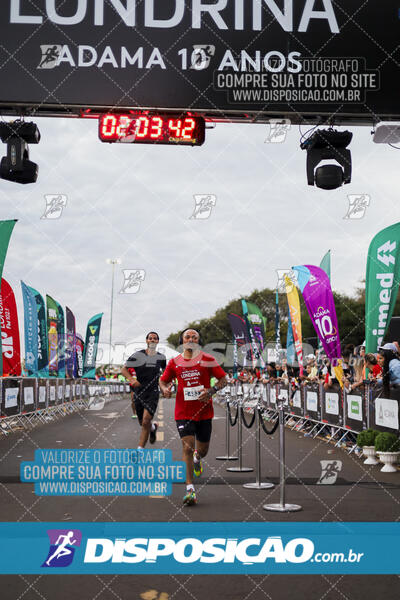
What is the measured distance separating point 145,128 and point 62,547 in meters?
5.10

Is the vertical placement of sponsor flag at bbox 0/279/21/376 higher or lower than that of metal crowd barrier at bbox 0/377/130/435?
higher

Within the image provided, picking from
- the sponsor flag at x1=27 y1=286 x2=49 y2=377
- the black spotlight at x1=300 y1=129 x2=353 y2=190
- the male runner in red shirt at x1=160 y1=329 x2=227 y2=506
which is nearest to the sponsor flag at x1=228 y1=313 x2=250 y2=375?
the sponsor flag at x1=27 y1=286 x2=49 y2=377

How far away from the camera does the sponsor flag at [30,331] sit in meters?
22.7

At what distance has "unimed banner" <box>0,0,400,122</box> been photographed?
807 centimetres

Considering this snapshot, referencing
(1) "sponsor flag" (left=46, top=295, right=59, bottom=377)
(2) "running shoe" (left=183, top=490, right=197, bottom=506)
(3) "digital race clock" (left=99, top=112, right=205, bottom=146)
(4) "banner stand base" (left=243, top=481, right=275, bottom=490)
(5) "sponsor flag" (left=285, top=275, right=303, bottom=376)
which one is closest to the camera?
(2) "running shoe" (left=183, top=490, right=197, bottom=506)

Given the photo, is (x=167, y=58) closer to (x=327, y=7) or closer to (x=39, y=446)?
(x=327, y=7)

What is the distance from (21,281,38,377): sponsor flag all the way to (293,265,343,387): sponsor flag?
10.6m

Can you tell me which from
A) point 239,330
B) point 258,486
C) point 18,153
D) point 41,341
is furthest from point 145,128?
point 239,330

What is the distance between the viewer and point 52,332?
27.6 metres

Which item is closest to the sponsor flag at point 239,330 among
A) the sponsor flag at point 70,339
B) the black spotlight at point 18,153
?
the sponsor flag at point 70,339

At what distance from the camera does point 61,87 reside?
26.6ft

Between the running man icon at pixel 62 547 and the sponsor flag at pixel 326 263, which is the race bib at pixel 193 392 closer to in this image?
the running man icon at pixel 62 547

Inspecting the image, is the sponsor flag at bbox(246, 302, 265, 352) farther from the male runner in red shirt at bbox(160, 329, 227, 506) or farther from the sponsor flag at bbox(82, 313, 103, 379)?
the male runner in red shirt at bbox(160, 329, 227, 506)

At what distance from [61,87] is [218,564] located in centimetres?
581
